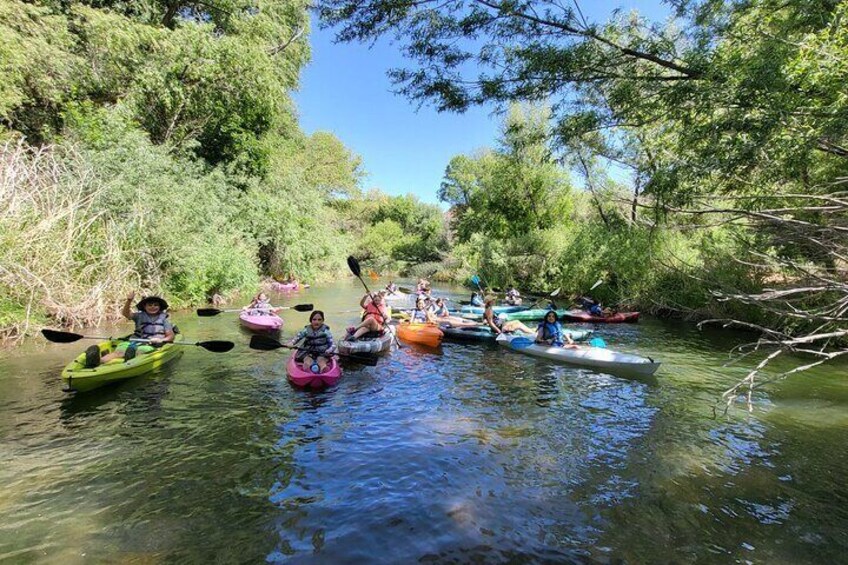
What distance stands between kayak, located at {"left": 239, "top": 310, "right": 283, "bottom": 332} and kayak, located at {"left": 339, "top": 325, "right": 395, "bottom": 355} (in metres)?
3.41

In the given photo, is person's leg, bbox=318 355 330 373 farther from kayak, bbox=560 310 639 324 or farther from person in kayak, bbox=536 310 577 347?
kayak, bbox=560 310 639 324

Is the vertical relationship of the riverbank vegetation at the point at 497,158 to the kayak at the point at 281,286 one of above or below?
above

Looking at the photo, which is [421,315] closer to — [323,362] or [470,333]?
[470,333]

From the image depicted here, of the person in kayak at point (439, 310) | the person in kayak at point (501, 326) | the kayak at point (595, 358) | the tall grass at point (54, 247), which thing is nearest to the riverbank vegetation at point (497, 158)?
the tall grass at point (54, 247)

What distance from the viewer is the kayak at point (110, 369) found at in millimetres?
7008

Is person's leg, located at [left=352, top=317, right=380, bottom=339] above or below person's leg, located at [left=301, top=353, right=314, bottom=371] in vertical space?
above

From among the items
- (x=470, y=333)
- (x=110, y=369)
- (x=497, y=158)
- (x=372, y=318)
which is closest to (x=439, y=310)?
(x=470, y=333)

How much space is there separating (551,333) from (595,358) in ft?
4.14

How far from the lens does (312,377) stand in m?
8.10

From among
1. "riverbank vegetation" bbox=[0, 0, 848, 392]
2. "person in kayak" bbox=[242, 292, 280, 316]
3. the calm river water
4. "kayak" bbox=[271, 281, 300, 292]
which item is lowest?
the calm river water

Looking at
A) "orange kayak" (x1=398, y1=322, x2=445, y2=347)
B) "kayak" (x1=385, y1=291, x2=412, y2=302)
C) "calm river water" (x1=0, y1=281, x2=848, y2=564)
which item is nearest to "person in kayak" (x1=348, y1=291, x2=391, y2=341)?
"orange kayak" (x1=398, y1=322, x2=445, y2=347)

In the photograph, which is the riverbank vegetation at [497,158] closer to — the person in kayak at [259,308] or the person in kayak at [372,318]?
the person in kayak at [259,308]

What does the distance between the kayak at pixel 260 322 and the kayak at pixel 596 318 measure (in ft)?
29.9

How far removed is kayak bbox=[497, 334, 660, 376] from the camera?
9.53 metres
